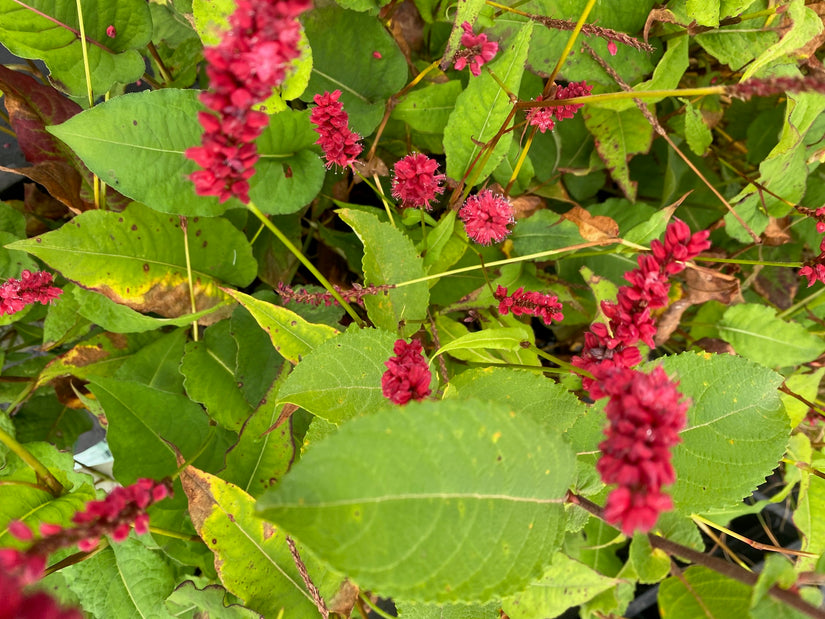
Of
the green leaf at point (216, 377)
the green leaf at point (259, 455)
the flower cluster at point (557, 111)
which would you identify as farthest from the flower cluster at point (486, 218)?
the green leaf at point (216, 377)

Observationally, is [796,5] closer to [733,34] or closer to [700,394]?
[733,34]

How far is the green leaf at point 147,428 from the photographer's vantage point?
0.75 m

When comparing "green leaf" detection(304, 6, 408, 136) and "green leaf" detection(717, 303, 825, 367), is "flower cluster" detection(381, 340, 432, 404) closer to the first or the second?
"green leaf" detection(304, 6, 408, 136)

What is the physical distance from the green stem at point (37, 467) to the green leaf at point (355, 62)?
602 millimetres

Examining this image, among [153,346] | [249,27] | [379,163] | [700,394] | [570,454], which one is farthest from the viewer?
[153,346]

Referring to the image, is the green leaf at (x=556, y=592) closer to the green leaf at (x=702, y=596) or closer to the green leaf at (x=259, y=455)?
the green leaf at (x=702, y=596)

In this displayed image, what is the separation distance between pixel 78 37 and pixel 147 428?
55 cm

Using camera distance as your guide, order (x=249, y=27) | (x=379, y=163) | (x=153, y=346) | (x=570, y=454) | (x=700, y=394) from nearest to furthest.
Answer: (x=249, y=27), (x=570, y=454), (x=700, y=394), (x=379, y=163), (x=153, y=346)

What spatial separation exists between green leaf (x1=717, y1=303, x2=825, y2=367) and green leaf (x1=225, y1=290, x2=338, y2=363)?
0.71 meters

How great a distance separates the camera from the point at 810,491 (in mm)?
917

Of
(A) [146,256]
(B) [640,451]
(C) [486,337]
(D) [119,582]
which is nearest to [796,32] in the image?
(C) [486,337]

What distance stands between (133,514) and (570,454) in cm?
33

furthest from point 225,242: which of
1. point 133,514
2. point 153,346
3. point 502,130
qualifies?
point 133,514

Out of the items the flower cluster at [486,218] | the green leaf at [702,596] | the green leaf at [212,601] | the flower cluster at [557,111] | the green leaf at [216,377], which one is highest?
the flower cluster at [557,111]
